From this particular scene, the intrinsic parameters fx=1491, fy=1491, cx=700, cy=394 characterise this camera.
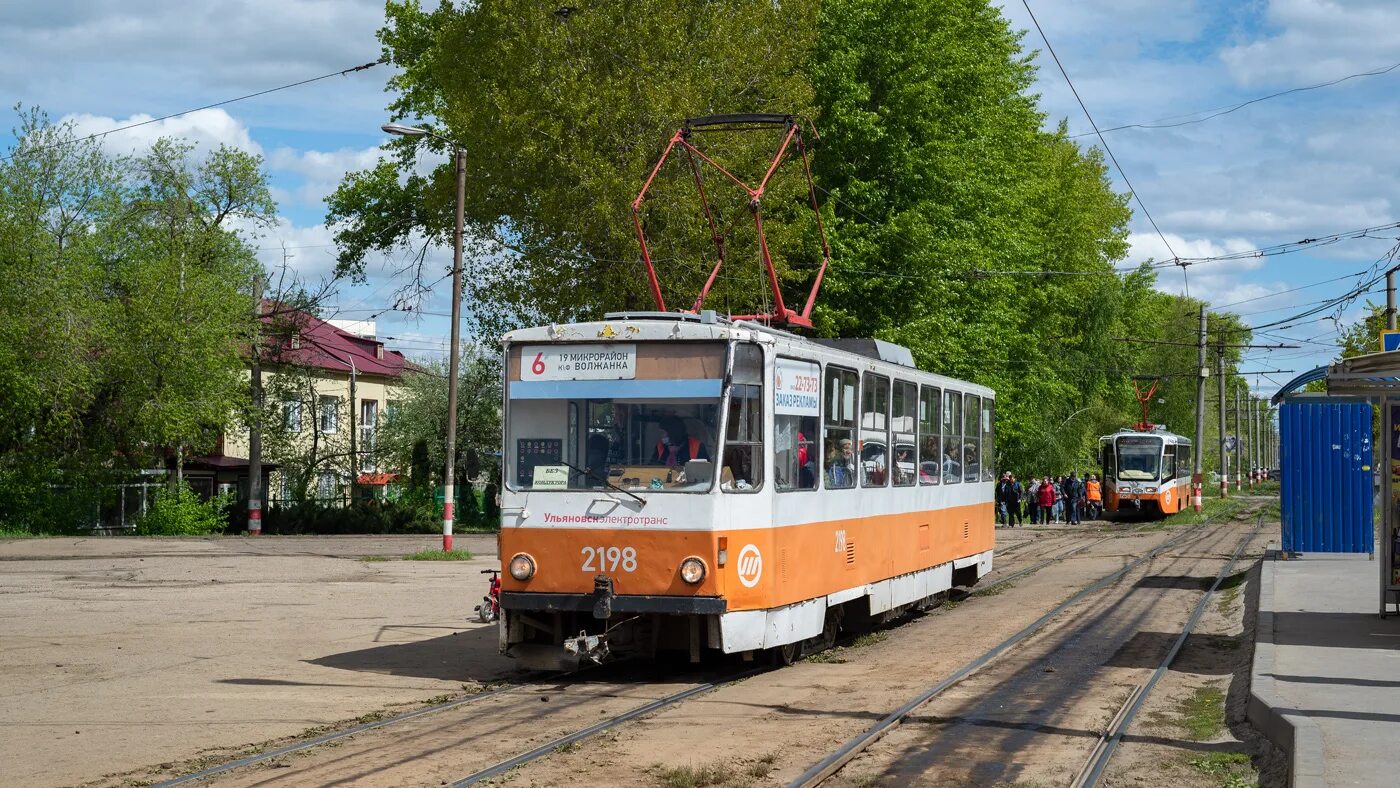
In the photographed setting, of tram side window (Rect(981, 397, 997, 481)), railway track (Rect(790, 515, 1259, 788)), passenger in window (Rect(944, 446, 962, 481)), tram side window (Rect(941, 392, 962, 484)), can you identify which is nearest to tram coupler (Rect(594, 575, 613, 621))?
railway track (Rect(790, 515, 1259, 788))

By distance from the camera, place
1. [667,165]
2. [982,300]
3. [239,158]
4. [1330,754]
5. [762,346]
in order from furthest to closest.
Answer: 1. [239,158]
2. [982,300]
3. [667,165]
4. [762,346]
5. [1330,754]

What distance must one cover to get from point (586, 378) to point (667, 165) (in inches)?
765

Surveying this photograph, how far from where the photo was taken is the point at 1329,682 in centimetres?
1124

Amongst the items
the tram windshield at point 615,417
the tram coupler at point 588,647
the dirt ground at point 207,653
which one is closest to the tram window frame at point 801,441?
the tram windshield at point 615,417

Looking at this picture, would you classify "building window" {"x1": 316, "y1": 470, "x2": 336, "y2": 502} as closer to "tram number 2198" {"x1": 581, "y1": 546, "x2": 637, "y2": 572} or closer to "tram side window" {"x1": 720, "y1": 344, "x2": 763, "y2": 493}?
"tram number 2198" {"x1": 581, "y1": 546, "x2": 637, "y2": 572}

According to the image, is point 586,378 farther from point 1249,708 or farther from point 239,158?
point 239,158

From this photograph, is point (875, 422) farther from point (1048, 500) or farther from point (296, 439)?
point (296, 439)

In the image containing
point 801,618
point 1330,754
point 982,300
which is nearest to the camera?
point 1330,754

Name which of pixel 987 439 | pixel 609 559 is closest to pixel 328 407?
pixel 987 439

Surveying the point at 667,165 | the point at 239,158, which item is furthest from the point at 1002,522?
the point at 239,158

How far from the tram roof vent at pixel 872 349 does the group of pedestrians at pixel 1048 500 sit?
2878 cm

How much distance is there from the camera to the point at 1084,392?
6166 centimetres

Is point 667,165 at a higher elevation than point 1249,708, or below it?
higher

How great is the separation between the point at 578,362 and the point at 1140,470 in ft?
133
